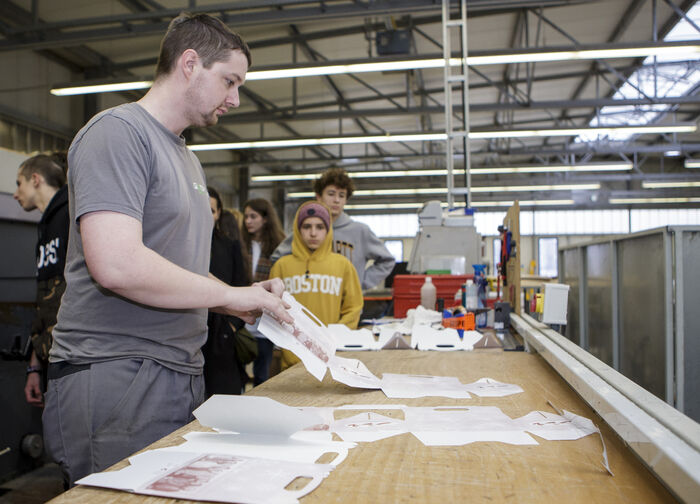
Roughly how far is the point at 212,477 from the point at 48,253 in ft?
5.19

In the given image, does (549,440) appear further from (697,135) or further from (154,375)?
(697,135)

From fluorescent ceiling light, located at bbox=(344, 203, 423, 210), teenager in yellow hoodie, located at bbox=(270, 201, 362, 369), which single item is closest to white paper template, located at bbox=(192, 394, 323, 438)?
teenager in yellow hoodie, located at bbox=(270, 201, 362, 369)

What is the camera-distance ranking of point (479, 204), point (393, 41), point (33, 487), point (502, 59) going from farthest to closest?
point (479, 204) < point (393, 41) < point (502, 59) < point (33, 487)

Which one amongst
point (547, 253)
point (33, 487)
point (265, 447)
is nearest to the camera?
Answer: point (265, 447)

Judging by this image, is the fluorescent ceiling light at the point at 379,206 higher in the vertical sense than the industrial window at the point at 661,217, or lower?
higher

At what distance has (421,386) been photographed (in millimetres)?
1265

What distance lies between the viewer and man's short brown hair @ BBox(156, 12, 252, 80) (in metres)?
1.08

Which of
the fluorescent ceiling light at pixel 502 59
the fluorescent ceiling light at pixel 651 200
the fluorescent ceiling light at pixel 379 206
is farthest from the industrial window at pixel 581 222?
the fluorescent ceiling light at pixel 502 59

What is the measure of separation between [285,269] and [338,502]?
1.87 m

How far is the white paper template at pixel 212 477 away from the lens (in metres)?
0.64

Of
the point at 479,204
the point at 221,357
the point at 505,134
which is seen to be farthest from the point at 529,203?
the point at 221,357

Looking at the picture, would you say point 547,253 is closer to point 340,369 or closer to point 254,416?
point 340,369

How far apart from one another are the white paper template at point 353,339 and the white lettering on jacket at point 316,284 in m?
0.32

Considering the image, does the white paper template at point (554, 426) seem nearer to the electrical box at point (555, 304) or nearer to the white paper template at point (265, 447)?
the white paper template at point (265, 447)
